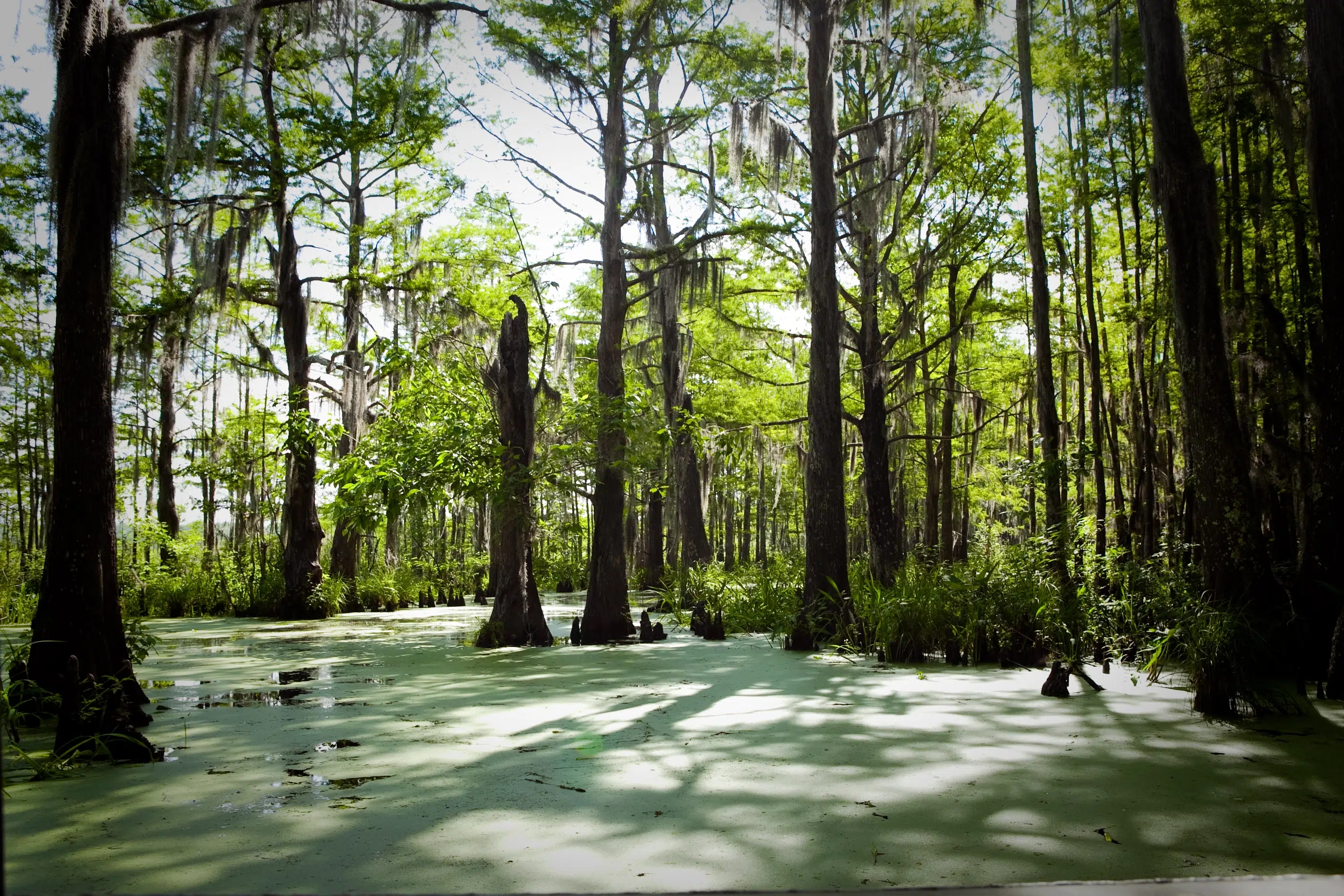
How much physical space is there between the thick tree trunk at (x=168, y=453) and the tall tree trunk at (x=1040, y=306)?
13004 millimetres

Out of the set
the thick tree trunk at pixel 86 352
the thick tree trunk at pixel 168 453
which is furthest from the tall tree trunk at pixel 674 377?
the thick tree trunk at pixel 168 453

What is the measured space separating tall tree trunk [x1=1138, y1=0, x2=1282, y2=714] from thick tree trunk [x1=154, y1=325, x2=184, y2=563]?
Result: 14.1m

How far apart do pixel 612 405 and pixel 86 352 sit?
202 inches

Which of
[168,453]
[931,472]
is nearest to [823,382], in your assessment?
[931,472]

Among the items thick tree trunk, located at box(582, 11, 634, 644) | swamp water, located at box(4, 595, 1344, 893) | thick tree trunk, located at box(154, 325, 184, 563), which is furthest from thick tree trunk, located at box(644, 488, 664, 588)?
swamp water, located at box(4, 595, 1344, 893)

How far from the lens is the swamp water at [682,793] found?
2.29 metres

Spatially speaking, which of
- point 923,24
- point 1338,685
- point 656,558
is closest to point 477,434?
point 1338,685

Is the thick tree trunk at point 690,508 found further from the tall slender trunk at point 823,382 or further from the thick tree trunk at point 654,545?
the tall slender trunk at point 823,382

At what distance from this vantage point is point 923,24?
11867 millimetres

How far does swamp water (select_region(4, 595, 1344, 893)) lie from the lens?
2293 mm

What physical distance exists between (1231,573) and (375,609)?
1282 centimetres

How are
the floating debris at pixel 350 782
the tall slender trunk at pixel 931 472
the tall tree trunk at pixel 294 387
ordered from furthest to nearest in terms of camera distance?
the tall slender trunk at pixel 931 472 < the tall tree trunk at pixel 294 387 < the floating debris at pixel 350 782

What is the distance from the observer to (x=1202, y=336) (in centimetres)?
535

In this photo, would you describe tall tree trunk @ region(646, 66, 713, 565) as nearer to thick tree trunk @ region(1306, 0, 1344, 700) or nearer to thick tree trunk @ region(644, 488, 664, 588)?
thick tree trunk @ region(644, 488, 664, 588)
